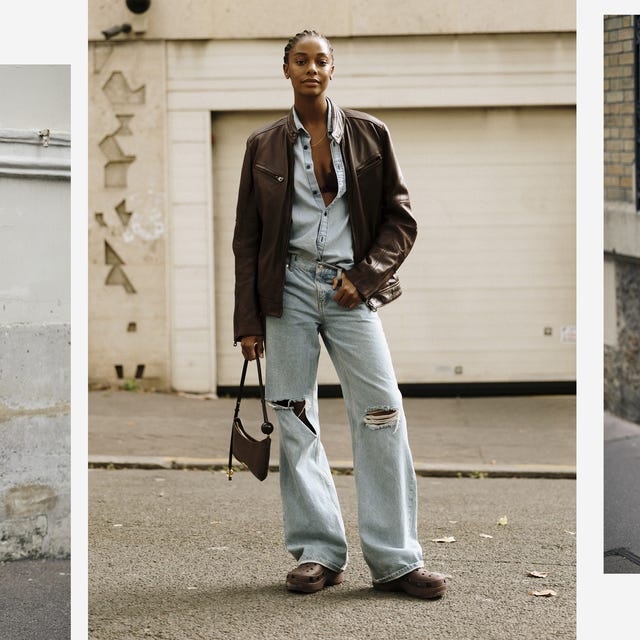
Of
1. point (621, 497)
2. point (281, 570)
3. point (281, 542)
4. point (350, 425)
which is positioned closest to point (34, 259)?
point (350, 425)

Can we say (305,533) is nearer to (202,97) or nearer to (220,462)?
(220,462)

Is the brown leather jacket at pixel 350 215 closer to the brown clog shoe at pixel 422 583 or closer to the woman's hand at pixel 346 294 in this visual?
the woman's hand at pixel 346 294

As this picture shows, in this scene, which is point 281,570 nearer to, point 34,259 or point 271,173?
point 271,173

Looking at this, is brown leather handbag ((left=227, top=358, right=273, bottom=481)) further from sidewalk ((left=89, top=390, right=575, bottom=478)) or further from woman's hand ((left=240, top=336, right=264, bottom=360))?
sidewalk ((left=89, top=390, right=575, bottom=478))

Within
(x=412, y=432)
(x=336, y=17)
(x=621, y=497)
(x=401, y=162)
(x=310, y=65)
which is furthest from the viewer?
(x=401, y=162)

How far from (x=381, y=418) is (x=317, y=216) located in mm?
762

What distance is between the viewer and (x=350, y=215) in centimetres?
430

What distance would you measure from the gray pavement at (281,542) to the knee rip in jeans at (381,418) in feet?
2.01

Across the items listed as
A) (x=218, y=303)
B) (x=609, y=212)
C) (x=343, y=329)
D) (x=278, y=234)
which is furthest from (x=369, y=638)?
(x=218, y=303)

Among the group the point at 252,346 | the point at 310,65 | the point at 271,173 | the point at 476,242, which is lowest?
the point at 252,346

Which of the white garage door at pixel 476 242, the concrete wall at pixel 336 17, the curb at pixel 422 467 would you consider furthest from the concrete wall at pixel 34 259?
the concrete wall at pixel 336 17

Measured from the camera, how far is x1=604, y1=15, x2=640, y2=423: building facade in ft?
24.7

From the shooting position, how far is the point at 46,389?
388 cm

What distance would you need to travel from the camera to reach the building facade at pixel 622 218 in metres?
7.52
